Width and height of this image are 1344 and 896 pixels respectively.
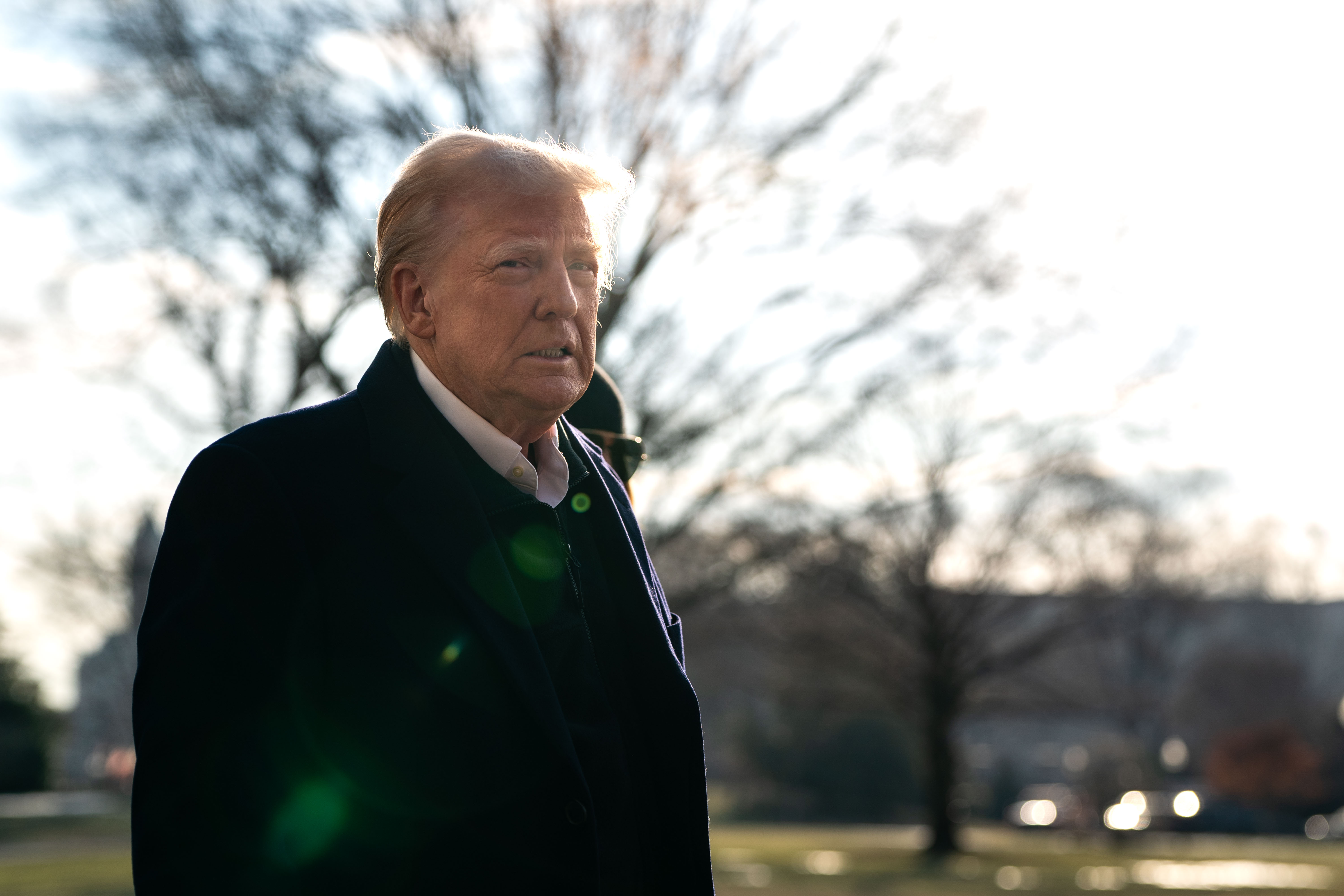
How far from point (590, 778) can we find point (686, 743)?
0.69ft

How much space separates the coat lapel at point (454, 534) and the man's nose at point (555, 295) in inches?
10.0

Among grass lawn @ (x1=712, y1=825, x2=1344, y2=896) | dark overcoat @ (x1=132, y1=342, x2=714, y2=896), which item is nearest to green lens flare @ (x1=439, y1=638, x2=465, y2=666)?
dark overcoat @ (x1=132, y1=342, x2=714, y2=896)

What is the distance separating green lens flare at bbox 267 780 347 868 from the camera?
1.78 metres

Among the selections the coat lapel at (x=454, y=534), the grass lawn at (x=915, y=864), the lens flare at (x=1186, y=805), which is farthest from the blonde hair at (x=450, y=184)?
the lens flare at (x=1186, y=805)

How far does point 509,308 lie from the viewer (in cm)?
216

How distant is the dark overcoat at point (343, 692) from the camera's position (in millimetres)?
1757

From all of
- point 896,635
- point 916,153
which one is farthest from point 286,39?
point 896,635

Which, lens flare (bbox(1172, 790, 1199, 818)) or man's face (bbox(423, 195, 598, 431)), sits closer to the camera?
man's face (bbox(423, 195, 598, 431))

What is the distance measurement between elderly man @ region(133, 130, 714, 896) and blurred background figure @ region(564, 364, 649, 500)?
676 mm

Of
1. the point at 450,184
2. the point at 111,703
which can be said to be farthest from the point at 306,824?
the point at 111,703

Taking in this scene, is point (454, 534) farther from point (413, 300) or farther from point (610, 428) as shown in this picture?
point (610, 428)

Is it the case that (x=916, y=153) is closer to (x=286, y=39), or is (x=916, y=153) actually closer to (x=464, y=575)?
(x=286, y=39)

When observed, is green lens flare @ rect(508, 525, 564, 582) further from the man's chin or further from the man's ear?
the man's ear

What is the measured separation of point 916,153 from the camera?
33.4 feet
